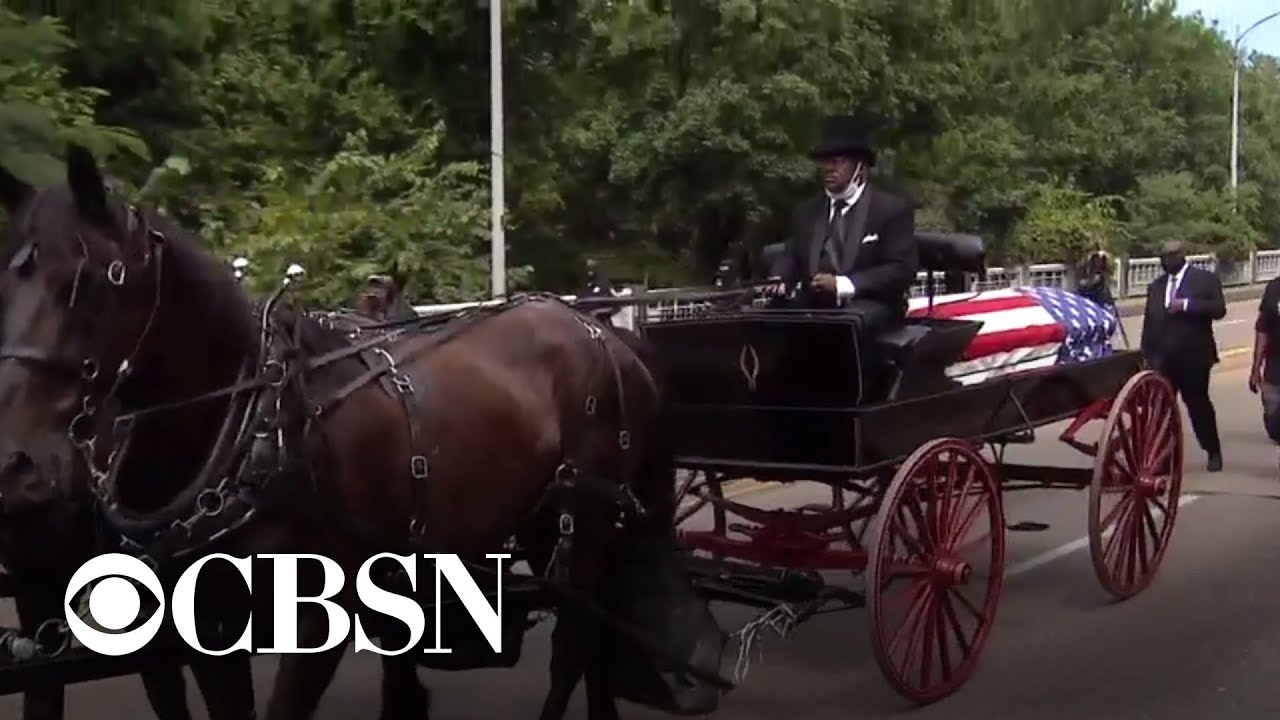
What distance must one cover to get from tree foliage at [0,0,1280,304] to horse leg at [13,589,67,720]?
246 centimetres

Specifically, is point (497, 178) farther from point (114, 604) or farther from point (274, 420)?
point (114, 604)

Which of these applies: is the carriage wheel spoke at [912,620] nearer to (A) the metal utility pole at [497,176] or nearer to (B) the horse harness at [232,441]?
(B) the horse harness at [232,441]

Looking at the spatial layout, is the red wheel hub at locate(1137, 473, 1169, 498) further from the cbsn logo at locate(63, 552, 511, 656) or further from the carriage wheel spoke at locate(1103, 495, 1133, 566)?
the cbsn logo at locate(63, 552, 511, 656)

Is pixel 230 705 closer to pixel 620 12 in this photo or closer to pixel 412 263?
pixel 412 263

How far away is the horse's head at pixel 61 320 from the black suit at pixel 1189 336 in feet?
32.7

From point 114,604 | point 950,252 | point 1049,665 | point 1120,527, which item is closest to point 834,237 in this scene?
point 950,252

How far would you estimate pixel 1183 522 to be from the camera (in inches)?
423

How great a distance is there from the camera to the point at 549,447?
17.7 ft

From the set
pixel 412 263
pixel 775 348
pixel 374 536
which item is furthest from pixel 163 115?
pixel 374 536

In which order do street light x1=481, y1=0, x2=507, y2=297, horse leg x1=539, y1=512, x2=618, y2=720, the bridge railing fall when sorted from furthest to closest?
the bridge railing → street light x1=481, y1=0, x2=507, y2=297 → horse leg x1=539, y1=512, x2=618, y2=720

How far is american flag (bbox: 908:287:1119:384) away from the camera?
7691 mm

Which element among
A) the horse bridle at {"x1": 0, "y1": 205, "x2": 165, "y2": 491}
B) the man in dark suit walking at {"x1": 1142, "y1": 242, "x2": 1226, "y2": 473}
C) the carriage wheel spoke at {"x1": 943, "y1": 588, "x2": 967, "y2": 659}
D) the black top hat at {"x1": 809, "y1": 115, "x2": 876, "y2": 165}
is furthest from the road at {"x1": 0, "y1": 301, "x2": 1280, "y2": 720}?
the man in dark suit walking at {"x1": 1142, "y1": 242, "x2": 1226, "y2": 473}

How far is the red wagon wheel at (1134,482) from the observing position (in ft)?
26.3

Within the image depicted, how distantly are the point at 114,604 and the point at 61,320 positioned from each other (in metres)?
0.83
